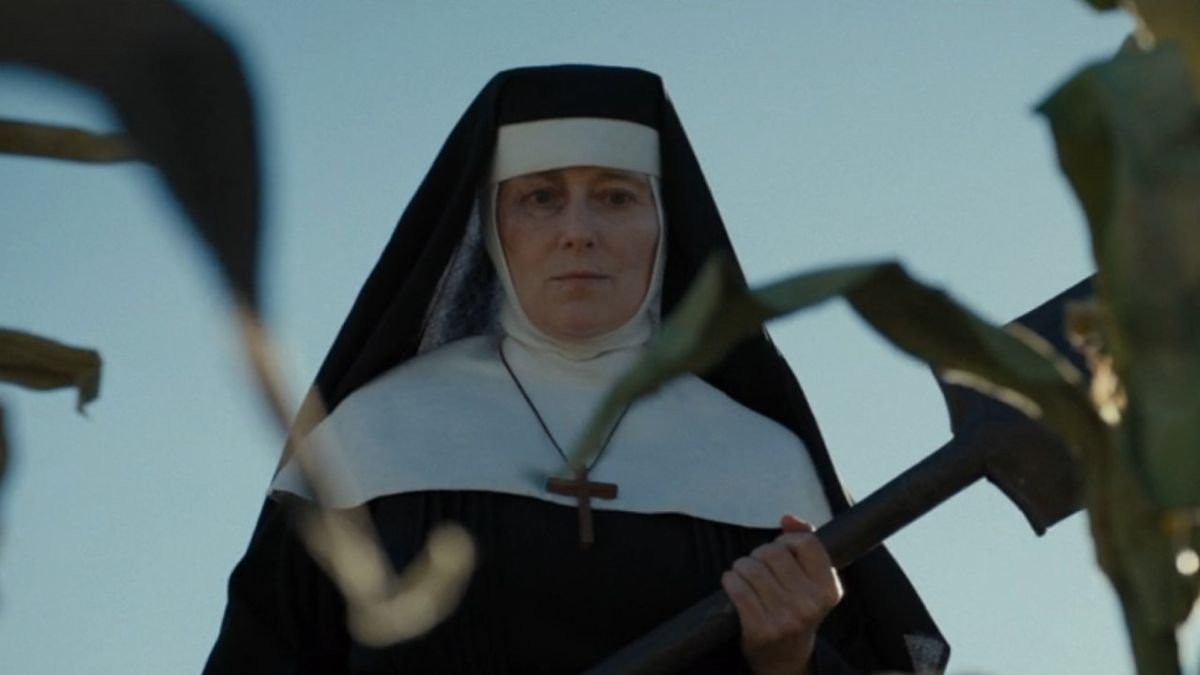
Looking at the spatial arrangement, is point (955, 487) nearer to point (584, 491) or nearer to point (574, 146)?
point (584, 491)

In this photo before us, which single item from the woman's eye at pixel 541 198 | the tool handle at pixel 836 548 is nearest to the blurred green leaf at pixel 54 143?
the tool handle at pixel 836 548

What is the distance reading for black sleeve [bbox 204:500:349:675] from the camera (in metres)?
4.84

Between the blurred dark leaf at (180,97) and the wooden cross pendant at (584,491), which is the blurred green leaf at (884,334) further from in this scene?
the wooden cross pendant at (584,491)

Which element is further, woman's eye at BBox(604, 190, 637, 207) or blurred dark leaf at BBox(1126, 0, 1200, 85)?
woman's eye at BBox(604, 190, 637, 207)

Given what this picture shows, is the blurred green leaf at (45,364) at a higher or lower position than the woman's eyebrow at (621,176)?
lower

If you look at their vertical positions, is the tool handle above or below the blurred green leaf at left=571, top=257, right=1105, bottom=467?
below

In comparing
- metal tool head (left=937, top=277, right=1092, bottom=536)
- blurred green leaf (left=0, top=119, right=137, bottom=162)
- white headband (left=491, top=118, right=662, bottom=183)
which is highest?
white headband (left=491, top=118, right=662, bottom=183)

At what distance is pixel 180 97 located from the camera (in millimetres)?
630

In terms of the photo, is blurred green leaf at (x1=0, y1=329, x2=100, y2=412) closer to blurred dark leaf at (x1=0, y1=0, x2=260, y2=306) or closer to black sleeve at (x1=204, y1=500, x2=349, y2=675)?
blurred dark leaf at (x1=0, y1=0, x2=260, y2=306)

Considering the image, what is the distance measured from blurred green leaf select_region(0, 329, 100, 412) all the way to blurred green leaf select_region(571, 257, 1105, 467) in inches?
9.3

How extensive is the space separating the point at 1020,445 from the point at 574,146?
1731 mm

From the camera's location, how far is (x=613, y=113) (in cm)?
542

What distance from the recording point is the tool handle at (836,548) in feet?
13.3

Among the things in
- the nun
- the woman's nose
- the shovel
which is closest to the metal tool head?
the shovel
